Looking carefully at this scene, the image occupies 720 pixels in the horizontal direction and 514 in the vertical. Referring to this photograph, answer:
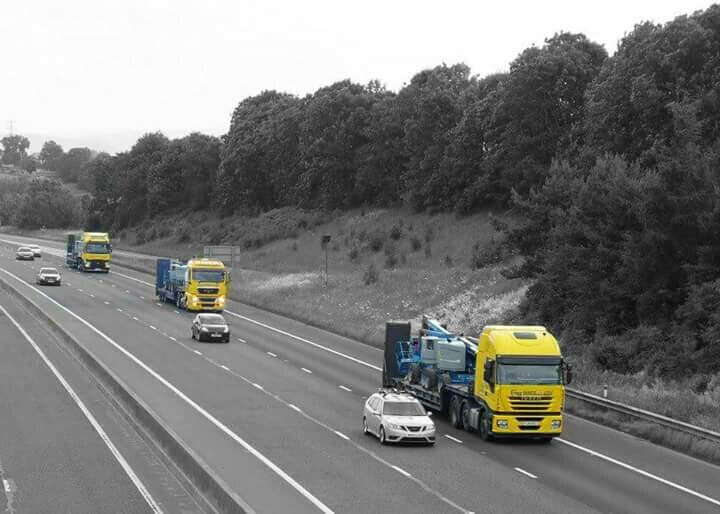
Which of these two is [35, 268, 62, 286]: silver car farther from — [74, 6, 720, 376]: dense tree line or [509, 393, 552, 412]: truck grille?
[509, 393, 552, 412]: truck grille

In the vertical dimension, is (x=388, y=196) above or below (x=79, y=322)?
above

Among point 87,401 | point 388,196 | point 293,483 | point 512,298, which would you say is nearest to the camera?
point 293,483

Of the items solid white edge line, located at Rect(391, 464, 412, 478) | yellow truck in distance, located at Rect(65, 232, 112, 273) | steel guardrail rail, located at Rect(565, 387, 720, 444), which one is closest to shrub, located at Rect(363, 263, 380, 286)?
yellow truck in distance, located at Rect(65, 232, 112, 273)

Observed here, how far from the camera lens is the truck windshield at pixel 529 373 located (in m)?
30.0

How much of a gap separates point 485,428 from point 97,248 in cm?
8170

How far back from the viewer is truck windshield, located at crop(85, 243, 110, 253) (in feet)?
349

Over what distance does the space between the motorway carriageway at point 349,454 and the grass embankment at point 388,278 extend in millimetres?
5013

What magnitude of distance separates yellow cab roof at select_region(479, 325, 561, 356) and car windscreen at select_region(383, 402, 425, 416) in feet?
9.12

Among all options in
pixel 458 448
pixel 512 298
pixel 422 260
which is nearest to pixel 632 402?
pixel 458 448

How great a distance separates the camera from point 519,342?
30.7 metres

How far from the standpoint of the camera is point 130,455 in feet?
89.1

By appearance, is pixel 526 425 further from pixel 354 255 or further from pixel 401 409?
pixel 354 255

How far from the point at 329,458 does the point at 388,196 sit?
285 feet

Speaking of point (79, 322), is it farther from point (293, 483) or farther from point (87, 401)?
point (293, 483)
